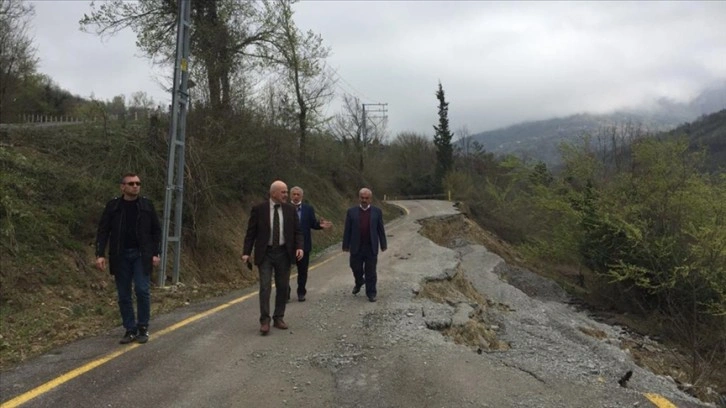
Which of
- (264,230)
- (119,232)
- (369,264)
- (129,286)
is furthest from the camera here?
(369,264)

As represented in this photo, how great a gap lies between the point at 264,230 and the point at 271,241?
17cm

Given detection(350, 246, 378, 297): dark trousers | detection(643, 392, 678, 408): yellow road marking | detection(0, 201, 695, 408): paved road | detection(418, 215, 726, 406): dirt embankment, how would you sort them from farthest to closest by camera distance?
1. detection(350, 246, 378, 297): dark trousers
2. detection(418, 215, 726, 406): dirt embankment
3. detection(643, 392, 678, 408): yellow road marking
4. detection(0, 201, 695, 408): paved road

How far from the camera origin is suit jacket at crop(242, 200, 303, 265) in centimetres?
689

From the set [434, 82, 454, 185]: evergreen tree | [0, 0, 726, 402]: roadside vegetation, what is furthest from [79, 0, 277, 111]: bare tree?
[434, 82, 454, 185]: evergreen tree

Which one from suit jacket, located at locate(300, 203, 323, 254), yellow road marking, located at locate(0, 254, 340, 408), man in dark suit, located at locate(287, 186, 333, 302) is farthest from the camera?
suit jacket, located at locate(300, 203, 323, 254)

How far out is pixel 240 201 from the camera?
19328 millimetres

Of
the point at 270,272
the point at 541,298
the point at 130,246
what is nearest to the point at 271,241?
the point at 270,272

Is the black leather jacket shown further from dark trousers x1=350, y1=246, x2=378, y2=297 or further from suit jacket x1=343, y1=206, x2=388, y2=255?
dark trousers x1=350, y1=246, x2=378, y2=297

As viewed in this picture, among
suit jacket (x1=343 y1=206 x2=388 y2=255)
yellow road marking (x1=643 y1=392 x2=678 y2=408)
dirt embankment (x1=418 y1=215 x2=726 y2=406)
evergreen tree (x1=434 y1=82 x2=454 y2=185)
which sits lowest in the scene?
dirt embankment (x1=418 y1=215 x2=726 y2=406)

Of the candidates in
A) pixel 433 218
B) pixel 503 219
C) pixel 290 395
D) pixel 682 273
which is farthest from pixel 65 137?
pixel 503 219

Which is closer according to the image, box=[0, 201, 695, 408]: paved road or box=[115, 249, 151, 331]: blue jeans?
A: box=[0, 201, 695, 408]: paved road

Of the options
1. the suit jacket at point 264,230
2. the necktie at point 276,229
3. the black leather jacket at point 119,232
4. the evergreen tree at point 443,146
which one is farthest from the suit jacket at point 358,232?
the evergreen tree at point 443,146

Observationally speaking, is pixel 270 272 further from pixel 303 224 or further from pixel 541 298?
pixel 541 298

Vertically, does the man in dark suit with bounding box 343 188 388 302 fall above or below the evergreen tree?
below
